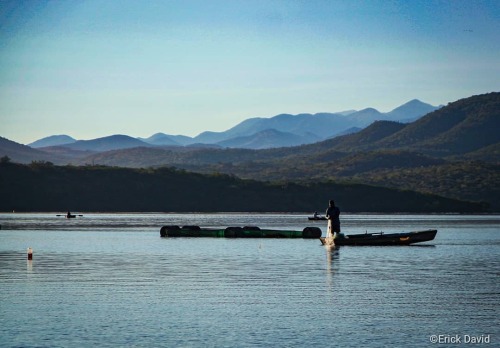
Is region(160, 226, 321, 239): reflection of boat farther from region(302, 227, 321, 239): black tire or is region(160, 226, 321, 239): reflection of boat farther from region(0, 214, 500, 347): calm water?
region(0, 214, 500, 347): calm water

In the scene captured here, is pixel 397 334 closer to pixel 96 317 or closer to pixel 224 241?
pixel 96 317

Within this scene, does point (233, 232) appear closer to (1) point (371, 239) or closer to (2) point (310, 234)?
(2) point (310, 234)

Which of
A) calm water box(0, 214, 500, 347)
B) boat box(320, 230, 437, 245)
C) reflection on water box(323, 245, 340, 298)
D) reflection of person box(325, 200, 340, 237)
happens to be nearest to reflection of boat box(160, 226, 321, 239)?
reflection on water box(323, 245, 340, 298)

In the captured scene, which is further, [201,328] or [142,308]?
[142,308]

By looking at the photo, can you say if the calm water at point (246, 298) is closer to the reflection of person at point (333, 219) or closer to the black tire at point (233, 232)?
the reflection of person at point (333, 219)

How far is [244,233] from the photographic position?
9888cm

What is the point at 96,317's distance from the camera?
37750mm

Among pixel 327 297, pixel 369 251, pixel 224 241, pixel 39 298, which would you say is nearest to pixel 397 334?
pixel 327 297

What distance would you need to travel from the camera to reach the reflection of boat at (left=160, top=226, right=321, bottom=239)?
322 feet

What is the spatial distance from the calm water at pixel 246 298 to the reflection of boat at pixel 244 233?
68.9 feet

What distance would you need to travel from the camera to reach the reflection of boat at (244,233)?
98062mm

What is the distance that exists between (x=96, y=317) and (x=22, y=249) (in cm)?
4449

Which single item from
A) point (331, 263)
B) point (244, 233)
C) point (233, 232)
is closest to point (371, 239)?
point (331, 263)

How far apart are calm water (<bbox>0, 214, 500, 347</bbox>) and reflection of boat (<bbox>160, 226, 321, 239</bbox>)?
21014 mm
